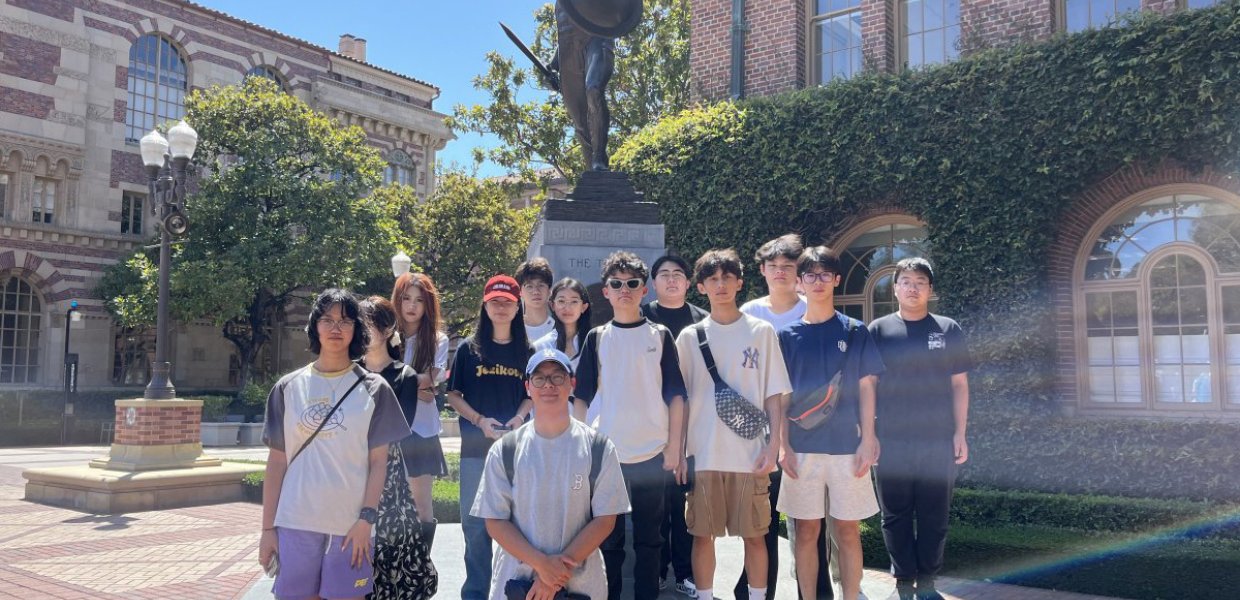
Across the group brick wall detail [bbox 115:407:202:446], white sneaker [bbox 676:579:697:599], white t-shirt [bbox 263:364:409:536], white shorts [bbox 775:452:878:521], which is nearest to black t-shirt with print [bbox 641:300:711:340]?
white shorts [bbox 775:452:878:521]

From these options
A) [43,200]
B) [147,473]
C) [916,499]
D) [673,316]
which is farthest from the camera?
[43,200]

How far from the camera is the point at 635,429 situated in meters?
4.25

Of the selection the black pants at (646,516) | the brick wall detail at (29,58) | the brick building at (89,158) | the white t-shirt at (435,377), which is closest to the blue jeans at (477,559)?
the white t-shirt at (435,377)

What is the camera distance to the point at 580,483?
10.9 feet

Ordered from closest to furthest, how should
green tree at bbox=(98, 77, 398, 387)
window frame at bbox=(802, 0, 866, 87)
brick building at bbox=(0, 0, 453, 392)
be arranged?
window frame at bbox=(802, 0, 866, 87) → green tree at bbox=(98, 77, 398, 387) → brick building at bbox=(0, 0, 453, 392)

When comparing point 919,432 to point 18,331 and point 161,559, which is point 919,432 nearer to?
point 161,559

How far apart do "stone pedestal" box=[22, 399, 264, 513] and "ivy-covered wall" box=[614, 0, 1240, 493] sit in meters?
7.88

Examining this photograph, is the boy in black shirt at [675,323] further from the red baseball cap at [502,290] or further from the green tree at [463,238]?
the green tree at [463,238]

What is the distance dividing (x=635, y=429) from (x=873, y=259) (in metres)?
10.2

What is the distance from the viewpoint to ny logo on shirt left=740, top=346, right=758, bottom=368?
439cm

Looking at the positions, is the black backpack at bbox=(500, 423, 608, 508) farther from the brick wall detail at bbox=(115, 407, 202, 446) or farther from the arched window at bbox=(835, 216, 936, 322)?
the arched window at bbox=(835, 216, 936, 322)

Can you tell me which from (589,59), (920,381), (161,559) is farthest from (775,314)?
(161,559)

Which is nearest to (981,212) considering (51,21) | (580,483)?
(580,483)

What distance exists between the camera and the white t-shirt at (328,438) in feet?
11.6
